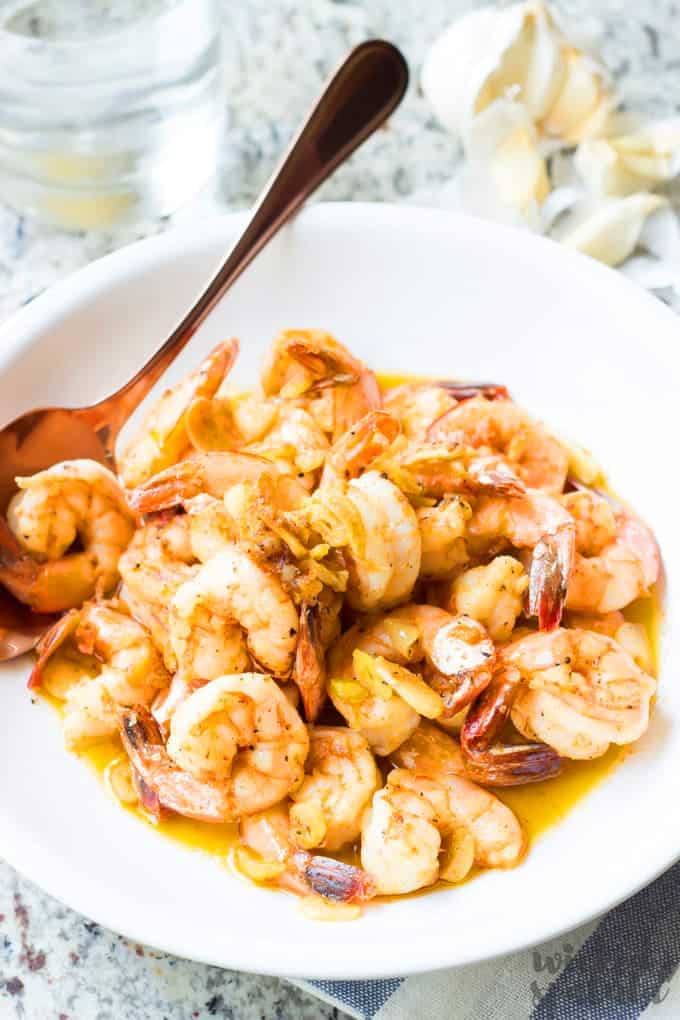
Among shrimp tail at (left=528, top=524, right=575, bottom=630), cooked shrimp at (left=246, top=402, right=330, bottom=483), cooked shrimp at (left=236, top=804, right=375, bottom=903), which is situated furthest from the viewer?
cooked shrimp at (left=246, top=402, right=330, bottom=483)

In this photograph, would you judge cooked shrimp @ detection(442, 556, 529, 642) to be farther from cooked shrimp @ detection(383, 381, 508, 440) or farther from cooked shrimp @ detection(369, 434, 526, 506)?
cooked shrimp @ detection(383, 381, 508, 440)

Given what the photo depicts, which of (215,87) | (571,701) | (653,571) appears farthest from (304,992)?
(215,87)

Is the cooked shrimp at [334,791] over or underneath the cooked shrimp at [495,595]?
underneath

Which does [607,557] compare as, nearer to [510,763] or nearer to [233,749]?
[510,763]

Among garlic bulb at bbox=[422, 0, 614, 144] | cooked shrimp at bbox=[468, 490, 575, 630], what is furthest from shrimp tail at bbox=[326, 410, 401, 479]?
garlic bulb at bbox=[422, 0, 614, 144]

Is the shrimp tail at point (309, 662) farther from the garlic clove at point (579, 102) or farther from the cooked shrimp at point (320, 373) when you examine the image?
the garlic clove at point (579, 102)

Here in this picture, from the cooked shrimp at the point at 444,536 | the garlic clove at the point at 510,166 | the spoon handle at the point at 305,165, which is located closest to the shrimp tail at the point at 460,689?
the cooked shrimp at the point at 444,536

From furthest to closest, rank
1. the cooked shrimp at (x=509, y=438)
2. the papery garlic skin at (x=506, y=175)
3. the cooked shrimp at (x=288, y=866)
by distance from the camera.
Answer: the papery garlic skin at (x=506, y=175) → the cooked shrimp at (x=509, y=438) → the cooked shrimp at (x=288, y=866)
